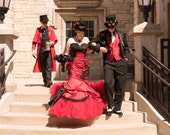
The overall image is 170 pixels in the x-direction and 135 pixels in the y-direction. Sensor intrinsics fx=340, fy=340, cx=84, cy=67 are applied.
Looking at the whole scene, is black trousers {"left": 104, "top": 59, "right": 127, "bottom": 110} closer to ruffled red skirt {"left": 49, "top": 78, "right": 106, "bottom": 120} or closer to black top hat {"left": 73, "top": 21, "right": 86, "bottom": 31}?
ruffled red skirt {"left": 49, "top": 78, "right": 106, "bottom": 120}

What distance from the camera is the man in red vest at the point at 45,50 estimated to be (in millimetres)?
7726

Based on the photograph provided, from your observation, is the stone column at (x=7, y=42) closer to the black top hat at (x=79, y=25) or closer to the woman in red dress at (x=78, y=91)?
the woman in red dress at (x=78, y=91)

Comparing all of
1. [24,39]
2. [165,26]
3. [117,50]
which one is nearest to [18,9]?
[24,39]

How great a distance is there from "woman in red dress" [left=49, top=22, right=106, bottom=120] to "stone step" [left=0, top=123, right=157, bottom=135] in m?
0.22

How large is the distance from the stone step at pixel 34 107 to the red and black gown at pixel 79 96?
1.08 feet

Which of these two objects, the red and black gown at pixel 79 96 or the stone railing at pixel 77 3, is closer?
the red and black gown at pixel 79 96

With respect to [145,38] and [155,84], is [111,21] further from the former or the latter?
[155,84]

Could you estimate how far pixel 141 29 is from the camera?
675cm

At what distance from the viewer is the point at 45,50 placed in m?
7.68

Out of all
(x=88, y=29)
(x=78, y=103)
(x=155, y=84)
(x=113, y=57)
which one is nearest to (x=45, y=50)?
(x=113, y=57)

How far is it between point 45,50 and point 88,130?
2.71 meters

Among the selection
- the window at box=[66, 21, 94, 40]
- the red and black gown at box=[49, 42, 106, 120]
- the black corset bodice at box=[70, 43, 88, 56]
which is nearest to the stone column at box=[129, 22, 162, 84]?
the red and black gown at box=[49, 42, 106, 120]

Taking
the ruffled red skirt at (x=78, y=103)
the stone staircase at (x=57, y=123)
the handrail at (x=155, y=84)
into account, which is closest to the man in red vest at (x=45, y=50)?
the stone staircase at (x=57, y=123)

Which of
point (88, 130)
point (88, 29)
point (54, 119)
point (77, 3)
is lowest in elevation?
point (88, 130)
